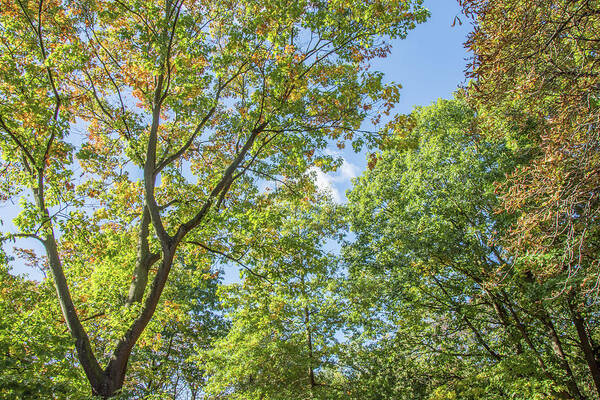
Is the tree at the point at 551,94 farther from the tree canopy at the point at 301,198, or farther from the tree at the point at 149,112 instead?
the tree at the point at 149,112

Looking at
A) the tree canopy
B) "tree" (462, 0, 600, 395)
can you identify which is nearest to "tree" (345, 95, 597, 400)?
the tree canopy

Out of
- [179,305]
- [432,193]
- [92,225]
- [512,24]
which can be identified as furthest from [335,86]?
[179,305]

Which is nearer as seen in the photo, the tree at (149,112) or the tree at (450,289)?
the tree at (149,112)

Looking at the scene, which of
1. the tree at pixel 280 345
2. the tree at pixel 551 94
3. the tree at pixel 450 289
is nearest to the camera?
the tree at pixel 551 94

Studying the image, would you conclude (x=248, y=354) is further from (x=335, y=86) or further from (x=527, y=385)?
(x=335, y=86)

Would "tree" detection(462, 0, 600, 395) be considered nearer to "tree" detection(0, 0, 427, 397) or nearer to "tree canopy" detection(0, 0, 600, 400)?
"tree canopy" detection(0, 0, 600, 400)

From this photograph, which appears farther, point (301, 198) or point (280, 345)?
point (280, 345)

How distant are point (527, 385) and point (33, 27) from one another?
12.8 metres

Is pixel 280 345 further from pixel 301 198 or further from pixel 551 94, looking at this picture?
pixel 551 94

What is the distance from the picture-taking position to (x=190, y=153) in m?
9.17

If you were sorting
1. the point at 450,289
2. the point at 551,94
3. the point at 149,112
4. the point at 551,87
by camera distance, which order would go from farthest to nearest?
1. the point at 450,289
2. the point at 149,112
3. the point at 551,87
4. the point at 551,94

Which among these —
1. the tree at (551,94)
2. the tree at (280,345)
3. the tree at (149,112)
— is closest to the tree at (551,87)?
the tree at (551,94)

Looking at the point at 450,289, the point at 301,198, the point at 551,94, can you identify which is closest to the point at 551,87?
the point at 551,94

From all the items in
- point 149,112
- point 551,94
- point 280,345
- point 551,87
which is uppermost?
point 149,112
